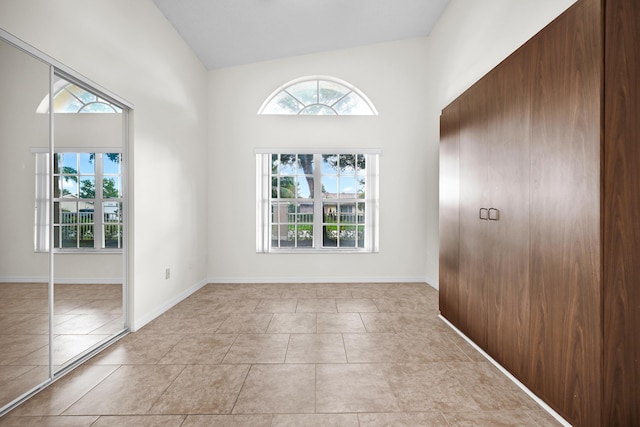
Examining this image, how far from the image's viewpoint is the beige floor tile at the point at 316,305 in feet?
11.8

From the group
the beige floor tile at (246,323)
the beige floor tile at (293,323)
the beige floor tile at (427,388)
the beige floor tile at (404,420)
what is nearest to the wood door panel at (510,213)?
the beige floor tile at (427,388)

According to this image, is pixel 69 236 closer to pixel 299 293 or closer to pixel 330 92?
pixel 299 293

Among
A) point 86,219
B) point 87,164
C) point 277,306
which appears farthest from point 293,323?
point 87,164

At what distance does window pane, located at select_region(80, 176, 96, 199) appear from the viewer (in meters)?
2.41

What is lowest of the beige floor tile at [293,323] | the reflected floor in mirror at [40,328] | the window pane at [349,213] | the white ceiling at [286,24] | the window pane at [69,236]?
the beige floor tile at [293,323]

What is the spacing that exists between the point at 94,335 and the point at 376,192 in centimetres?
390

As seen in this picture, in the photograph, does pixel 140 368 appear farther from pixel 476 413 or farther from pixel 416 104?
pixel 416 104

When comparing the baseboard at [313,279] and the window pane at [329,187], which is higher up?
the window pane at [329,187]

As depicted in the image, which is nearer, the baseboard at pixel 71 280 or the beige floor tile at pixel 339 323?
the baseboard at pixel 71 280

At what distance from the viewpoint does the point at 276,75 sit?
491 centimetres

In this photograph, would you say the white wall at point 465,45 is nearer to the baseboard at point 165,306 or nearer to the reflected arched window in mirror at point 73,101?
the baseboard at point 165,306

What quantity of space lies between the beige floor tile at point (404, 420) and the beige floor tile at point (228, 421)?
53 centimetres

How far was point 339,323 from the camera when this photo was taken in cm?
318

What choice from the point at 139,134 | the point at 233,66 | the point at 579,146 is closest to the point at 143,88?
the point at 139,134
